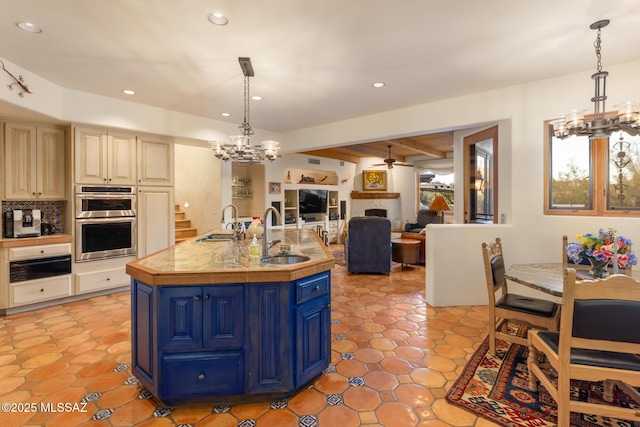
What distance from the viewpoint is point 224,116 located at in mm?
5062

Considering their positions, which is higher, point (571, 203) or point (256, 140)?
point (256, 140)

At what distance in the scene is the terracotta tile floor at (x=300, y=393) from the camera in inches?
73.9

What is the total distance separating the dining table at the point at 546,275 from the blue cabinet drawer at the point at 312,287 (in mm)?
1519

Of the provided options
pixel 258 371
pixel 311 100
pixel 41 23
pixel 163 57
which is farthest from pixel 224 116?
pixel 258 371

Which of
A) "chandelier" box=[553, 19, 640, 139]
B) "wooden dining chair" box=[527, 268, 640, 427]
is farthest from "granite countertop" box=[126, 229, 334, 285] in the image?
"chandelier" box=[553, 19, 640, 139]

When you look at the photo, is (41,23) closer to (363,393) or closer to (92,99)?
(92,99)

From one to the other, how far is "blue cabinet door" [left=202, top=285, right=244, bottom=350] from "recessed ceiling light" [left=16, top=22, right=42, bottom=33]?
264 cm

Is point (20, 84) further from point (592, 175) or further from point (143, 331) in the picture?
point (592, 175)

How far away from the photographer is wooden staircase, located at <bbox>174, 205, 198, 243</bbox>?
6414 mm

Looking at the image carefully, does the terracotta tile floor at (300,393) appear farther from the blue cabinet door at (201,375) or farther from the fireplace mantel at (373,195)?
the fireplace mantel at (373,195)

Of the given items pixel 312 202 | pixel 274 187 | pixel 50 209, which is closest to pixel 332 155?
pixel 312 202

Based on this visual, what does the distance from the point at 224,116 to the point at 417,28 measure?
11.7ft

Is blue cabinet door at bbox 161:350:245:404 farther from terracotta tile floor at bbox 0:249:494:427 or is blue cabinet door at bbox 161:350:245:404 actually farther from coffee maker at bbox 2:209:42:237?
coffee maker at bbox 2:209:42:237

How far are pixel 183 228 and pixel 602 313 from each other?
682 cm
